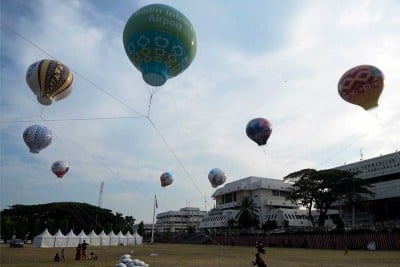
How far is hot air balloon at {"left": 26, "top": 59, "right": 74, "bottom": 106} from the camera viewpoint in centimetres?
2116

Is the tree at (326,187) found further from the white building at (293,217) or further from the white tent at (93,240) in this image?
the white tent at (93,240)

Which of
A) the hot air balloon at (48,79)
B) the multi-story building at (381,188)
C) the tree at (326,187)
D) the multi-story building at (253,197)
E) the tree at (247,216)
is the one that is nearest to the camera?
the hot air balloon at (48,79)

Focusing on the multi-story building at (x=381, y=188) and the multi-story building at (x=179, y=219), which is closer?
the multi-story building at (x=381, y=188)

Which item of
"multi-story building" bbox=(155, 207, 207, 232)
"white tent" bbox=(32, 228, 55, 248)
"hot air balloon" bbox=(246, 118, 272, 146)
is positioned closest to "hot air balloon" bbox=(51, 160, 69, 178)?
"white tent" bbox=(32, 228, 55, 248)

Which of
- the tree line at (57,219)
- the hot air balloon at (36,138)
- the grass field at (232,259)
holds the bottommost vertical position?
the grass field at (232,259)

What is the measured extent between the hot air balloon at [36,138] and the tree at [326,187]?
1669 inches

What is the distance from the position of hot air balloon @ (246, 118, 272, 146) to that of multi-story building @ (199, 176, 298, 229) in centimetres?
6078

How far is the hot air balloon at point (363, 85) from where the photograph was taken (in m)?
23.0

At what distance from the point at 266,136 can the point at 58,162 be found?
28124 mm

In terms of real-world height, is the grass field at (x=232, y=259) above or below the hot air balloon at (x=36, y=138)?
below

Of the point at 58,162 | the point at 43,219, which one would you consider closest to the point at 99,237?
the point at 58,162

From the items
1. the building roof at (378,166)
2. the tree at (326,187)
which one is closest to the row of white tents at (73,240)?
the tree at (326,187)

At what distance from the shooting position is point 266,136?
1298 inches

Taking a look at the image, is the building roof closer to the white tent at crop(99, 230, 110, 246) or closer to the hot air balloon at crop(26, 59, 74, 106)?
the white tent at crop(99, 230, 110, 246)
